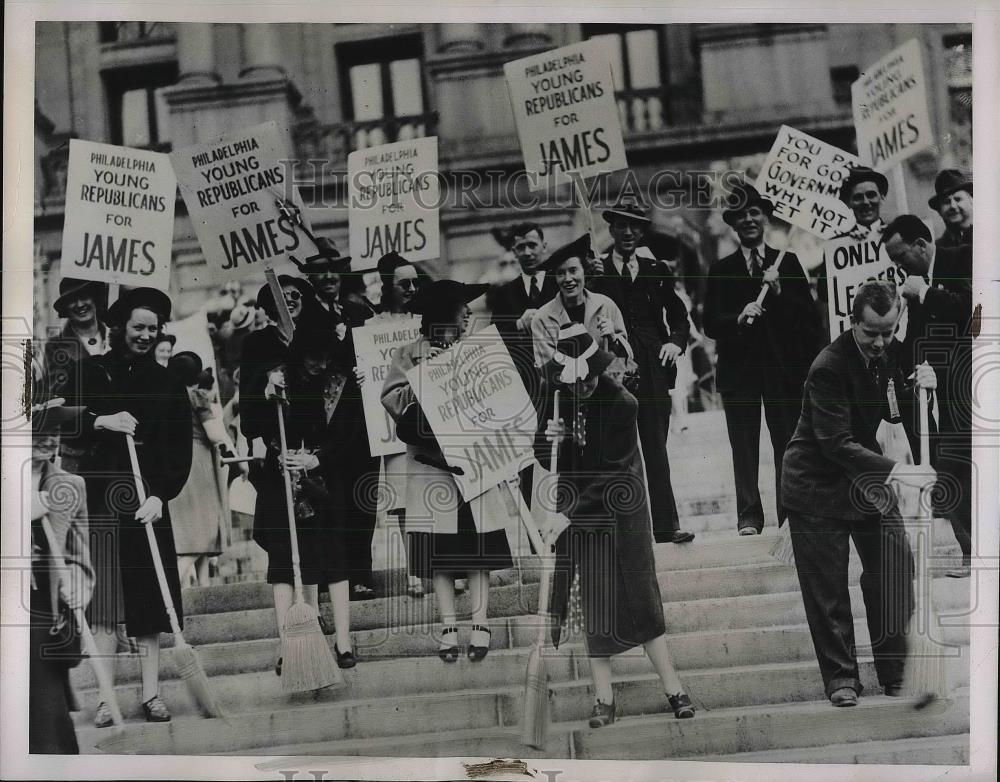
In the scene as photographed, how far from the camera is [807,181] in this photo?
5.45m

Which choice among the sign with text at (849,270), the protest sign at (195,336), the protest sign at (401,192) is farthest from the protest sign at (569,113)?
the protest sign at (195,336)

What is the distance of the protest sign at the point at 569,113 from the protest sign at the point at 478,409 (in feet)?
2.96

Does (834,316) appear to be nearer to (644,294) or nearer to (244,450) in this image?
(644,294)

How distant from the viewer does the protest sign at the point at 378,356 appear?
5465 mm

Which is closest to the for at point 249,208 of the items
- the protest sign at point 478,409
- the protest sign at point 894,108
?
the protest sign at point 478,409

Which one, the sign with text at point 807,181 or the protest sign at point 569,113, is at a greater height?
the protest sign at point 569,113

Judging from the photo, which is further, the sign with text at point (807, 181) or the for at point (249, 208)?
the for at point (249, 208)

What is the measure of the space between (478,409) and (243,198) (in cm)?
163

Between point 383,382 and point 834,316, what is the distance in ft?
7.54

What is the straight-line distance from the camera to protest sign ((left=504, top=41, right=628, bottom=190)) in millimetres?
5457

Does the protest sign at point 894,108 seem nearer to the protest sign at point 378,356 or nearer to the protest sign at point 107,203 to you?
the protest sign at point 378,356

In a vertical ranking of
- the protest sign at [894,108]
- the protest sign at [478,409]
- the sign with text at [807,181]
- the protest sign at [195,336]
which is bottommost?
the protest sign at [478,409]

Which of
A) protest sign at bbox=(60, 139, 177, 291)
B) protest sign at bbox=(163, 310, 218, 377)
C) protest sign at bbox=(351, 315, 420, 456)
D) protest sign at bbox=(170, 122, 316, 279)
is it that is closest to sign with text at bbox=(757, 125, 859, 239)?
protest sign at bbox=(351, 315, 420, 456)

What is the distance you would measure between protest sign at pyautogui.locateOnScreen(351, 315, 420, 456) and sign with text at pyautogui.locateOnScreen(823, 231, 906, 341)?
2.10 m
